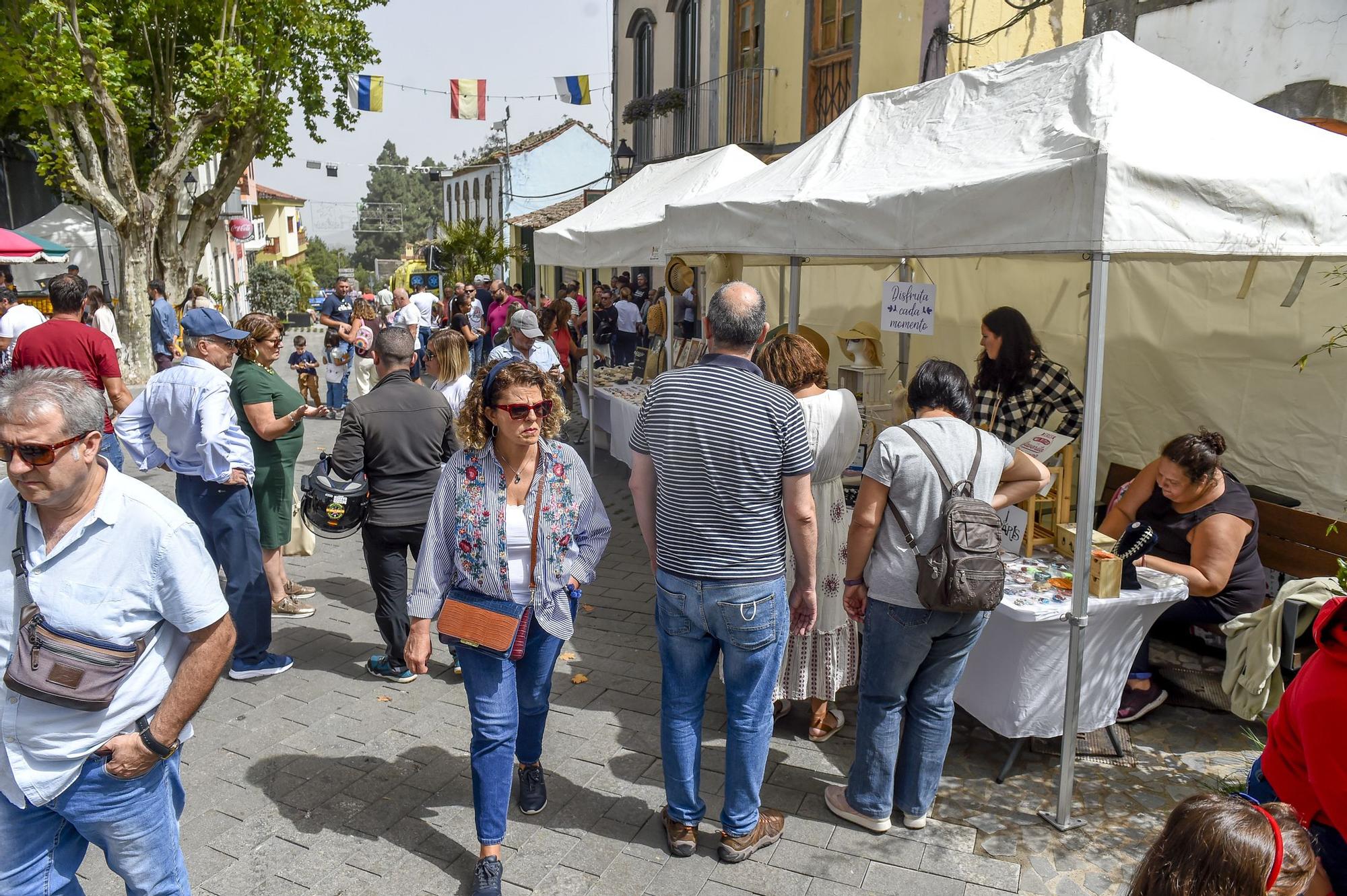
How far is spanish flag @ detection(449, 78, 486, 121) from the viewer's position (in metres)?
23.9

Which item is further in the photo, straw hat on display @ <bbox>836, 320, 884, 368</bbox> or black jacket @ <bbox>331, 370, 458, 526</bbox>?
straw hat on display @ <bbox>836, 320, 884, 368</bbox>

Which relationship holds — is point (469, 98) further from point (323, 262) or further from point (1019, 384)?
point (323, 262)

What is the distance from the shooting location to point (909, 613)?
9.95 feet

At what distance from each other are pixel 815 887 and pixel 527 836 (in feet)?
3.34

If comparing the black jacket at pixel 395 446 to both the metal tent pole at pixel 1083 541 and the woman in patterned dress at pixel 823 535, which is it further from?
the metal tent pole at pixel 1083 541

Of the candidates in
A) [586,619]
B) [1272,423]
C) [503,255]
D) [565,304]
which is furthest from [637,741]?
[503,255]

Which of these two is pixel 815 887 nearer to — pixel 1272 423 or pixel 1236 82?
pixel 1272 423

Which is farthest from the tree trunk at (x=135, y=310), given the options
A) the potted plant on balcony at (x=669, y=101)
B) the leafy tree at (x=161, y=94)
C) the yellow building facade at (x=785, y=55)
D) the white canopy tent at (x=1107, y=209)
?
the white canopy tent at (x=1107, y=209)

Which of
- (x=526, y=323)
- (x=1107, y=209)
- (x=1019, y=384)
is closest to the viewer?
(x=1107, y=209)

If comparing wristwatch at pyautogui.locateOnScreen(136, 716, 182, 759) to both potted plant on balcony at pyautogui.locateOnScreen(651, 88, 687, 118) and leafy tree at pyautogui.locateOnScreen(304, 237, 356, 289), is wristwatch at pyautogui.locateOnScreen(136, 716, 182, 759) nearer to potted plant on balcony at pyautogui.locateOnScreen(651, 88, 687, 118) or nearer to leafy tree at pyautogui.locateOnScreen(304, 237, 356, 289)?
potted plant on balcony at pyautogui.locateOnScreen(651, 88, 687, 118)

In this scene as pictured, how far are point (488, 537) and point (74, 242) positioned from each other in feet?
83.3

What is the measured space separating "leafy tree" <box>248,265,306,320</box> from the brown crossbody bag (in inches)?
1466

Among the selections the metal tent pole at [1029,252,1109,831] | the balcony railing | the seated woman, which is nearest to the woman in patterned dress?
the metal tent pole at [1029,252,1109,831]

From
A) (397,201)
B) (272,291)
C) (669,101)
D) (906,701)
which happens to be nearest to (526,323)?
(906,701)
